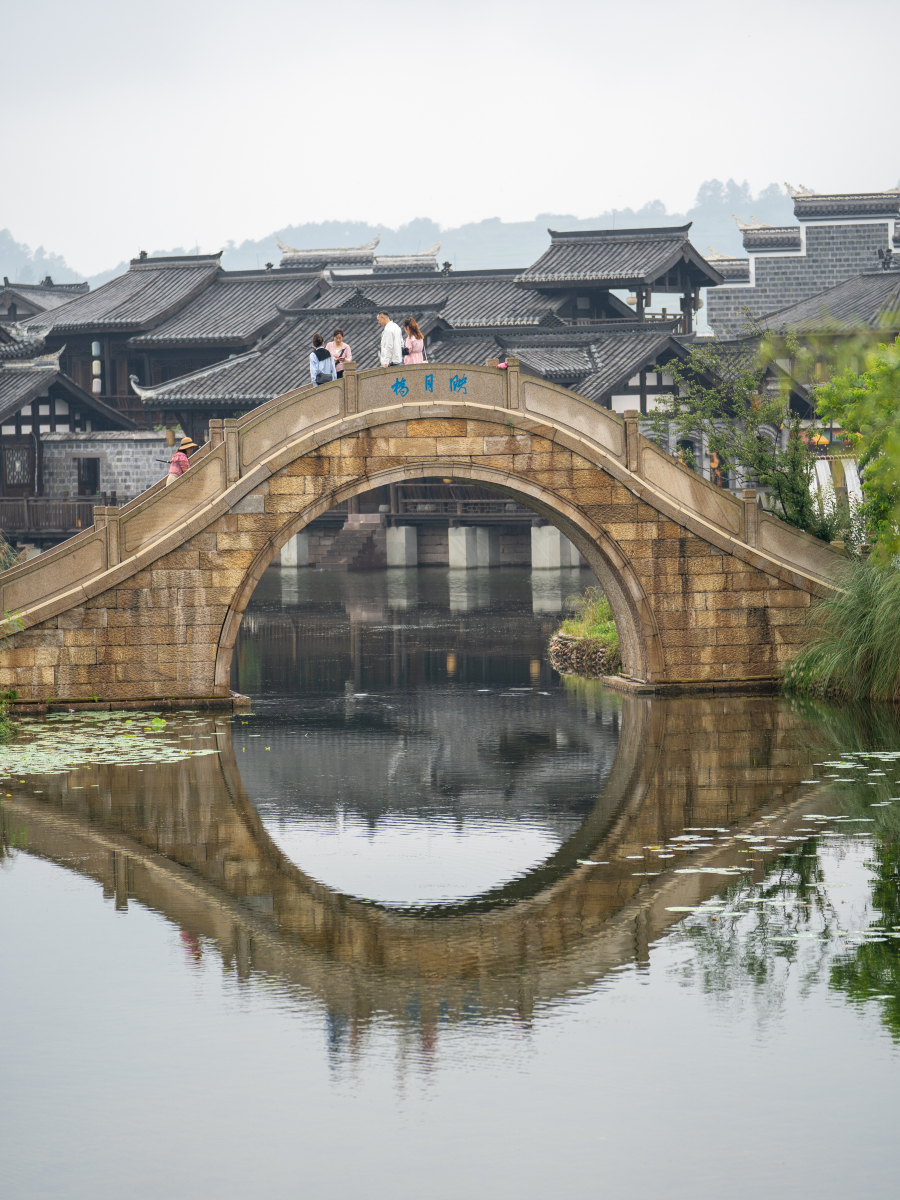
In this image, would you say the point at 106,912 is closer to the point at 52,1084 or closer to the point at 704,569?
the point at 52,1084

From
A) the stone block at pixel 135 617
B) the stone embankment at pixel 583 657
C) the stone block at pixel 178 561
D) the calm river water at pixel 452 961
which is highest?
the stone block at pixel 178 561

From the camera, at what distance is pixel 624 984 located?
1076cm

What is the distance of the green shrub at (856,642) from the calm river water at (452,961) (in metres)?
1.13

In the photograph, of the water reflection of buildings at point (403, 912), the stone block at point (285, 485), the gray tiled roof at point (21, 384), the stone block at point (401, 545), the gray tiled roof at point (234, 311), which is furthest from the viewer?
the gray tiled roof at point (234, 311)

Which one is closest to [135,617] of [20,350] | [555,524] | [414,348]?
[555,524]

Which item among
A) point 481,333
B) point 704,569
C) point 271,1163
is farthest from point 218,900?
point 481,333

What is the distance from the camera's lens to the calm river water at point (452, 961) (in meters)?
8.47

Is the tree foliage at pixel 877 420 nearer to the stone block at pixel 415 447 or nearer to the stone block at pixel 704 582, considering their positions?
the stone block at pixel 704 582

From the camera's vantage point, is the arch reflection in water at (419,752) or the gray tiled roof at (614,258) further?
the gray tiled roof at (614,258)

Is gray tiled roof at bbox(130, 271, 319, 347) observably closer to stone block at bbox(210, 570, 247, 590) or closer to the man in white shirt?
the man in white shirt

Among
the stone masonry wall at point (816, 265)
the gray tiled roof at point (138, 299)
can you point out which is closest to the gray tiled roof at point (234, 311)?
the gray tiled roof at point (138, 299)

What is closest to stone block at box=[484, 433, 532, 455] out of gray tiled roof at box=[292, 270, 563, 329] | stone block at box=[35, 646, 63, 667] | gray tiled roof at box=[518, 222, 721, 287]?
stone block at box=[35, 646, 63, 667]

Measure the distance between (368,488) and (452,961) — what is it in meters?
10.5

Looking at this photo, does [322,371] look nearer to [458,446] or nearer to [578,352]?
[458,446]
